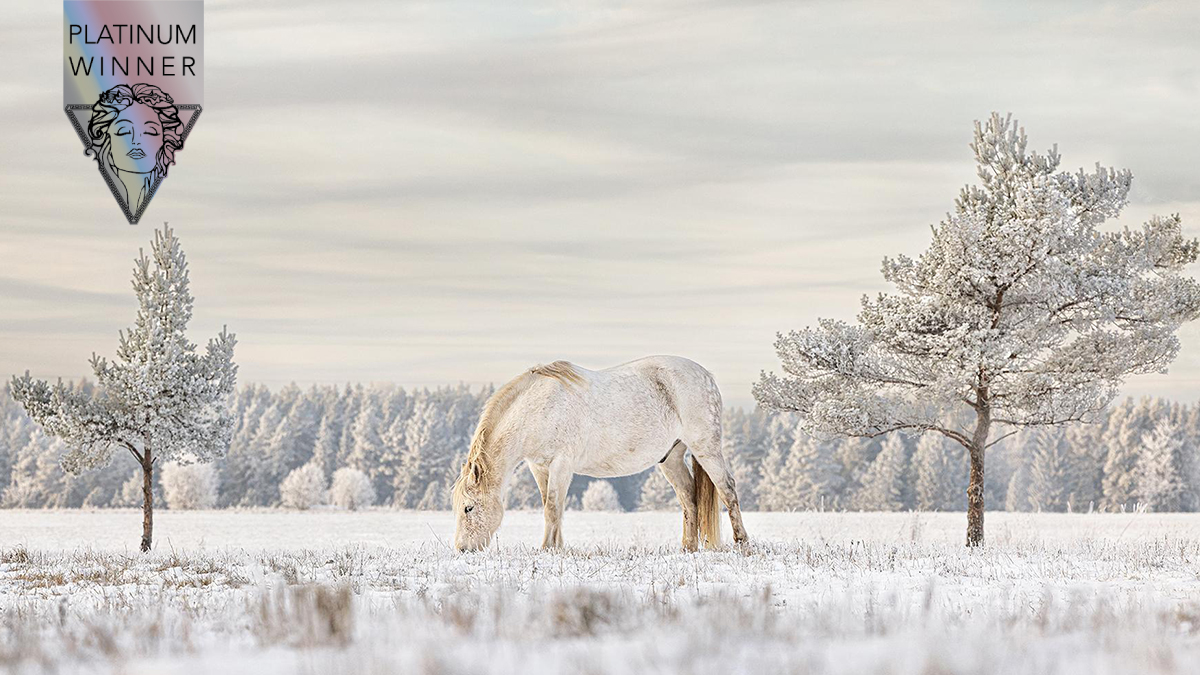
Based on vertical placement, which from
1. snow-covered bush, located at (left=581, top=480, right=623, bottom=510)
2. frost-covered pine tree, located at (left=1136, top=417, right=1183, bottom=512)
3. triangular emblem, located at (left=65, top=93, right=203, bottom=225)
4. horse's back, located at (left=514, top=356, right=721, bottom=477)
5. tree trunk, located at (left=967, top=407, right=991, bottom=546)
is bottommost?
snow-covered bush, located at (left=581, top=480, right=623, bottom=510)

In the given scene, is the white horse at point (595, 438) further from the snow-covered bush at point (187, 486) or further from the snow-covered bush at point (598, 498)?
the snow-covered bush at point (187, 486)

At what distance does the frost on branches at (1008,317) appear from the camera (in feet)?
62.5

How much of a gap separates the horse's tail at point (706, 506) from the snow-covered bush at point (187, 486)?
72.9m

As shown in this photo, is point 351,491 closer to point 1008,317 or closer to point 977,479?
point 977,479

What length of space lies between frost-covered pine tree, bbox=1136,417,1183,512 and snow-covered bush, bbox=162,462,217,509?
232ft

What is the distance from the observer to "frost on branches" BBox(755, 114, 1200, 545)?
1905 centimetres

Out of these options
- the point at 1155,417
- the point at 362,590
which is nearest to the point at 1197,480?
the point at 1155,417

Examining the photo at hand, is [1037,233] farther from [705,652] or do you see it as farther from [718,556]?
[705,652]

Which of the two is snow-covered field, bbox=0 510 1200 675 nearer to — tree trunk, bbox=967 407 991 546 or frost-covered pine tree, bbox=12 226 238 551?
tree trunk, bbox=967 407 991 546

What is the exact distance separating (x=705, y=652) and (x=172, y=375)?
25855 millimetres

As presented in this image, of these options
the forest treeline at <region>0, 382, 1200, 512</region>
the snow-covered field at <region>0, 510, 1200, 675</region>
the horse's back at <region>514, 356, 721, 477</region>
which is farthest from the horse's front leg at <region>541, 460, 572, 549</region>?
the forest treeline at <region>0, 382, 1200, 512</region>

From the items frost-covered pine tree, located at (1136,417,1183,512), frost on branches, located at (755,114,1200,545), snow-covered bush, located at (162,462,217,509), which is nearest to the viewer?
frost on branches, located at (755,114,1200,545)

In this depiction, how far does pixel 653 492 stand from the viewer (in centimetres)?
8375

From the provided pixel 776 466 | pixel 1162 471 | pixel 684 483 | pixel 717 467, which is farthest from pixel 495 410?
pixel 1162 471
